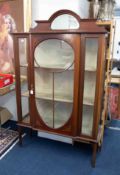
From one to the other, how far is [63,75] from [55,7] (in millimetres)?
861

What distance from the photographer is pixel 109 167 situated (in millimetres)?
2074

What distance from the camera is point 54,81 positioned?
6.71 feet

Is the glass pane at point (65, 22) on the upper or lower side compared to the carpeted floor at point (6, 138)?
upper

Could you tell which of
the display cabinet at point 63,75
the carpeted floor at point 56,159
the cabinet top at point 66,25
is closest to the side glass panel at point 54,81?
the display cabinet at point 63,75

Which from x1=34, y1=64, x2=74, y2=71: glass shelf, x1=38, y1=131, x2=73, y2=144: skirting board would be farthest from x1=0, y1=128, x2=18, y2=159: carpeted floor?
x1=34, y1=64, x2=74, y2=71: glass shelf

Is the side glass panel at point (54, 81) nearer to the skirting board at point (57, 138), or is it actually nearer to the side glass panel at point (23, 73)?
the side glass panel at point (23, 73)

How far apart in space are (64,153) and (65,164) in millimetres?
197

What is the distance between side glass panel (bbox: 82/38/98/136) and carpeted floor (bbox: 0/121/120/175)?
405mm

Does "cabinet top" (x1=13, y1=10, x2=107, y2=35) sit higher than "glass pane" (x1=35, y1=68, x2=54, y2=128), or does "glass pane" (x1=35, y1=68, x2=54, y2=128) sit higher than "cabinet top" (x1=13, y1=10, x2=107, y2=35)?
"cabinet top" (x1=13, y1=10, x2=107, y2=35)

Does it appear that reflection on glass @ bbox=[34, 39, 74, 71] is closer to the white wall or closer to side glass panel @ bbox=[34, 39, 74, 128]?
side glass panel @ bbox=[34, 39, 74, 128]

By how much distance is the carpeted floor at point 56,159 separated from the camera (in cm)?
200

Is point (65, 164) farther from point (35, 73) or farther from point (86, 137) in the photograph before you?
point (35, 73)

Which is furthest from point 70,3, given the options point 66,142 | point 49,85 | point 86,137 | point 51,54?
point 66,142

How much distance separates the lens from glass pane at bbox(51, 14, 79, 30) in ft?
5.95
